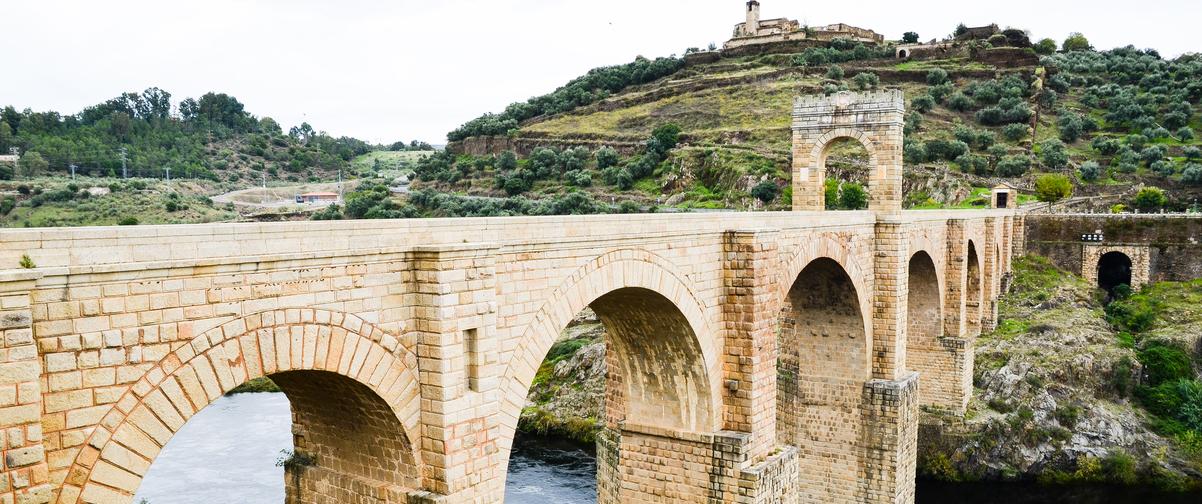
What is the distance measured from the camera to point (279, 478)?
78.5 feet

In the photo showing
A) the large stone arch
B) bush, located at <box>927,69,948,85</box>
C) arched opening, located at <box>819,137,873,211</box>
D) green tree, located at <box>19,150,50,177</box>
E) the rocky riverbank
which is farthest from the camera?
bush, located at <box>927,69,948,85</box>

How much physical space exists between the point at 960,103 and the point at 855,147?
10.4 metres

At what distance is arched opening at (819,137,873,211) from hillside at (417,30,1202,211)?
234mm

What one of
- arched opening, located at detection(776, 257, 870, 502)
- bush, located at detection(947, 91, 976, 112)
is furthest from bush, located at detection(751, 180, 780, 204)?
arched opening, located at detection(776, 257, 870, 502)

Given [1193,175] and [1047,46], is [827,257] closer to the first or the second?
[1193,175]

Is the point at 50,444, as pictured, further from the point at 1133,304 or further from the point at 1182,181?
the point at 1182,181

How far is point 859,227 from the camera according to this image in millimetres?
18875

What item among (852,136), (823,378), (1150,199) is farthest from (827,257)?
(1150,199)

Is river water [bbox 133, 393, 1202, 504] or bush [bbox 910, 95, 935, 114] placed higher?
bush [bbox 910, 95, 935, 114]

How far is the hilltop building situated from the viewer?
75.2 meters

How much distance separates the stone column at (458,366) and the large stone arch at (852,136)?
548 inches

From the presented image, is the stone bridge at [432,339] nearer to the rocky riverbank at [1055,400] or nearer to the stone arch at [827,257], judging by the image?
the stone arch at [827,257]

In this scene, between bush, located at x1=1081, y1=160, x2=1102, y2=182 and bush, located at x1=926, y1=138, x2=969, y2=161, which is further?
bush, located at x1=926, y1=138, x2=969, y2=161

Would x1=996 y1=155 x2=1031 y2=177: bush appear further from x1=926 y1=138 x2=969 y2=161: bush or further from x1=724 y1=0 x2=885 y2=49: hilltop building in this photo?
x1=724 y1=0 x2=885 y2=49: hilltop building
